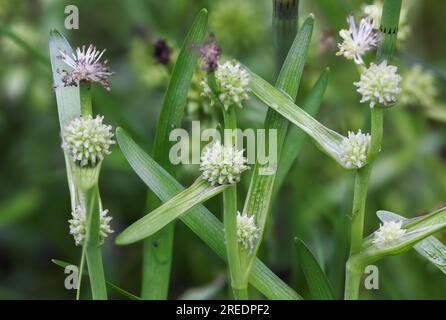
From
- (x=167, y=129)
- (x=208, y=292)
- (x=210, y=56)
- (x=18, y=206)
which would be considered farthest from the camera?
(x=18, y=206)

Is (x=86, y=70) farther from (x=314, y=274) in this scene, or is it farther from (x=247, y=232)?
(x=314, y=274)

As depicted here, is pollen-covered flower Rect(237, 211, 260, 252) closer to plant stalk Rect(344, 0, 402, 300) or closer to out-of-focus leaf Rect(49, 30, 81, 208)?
plant stalk Rect(344, 0, 402, 300)

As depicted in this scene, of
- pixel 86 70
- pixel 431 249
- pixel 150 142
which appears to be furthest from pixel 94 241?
pixel 150 142

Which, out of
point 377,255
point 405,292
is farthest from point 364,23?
point 405,292

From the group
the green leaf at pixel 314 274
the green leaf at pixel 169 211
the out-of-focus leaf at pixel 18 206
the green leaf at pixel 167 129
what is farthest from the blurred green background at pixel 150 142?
the green leaf at pixel 169 211

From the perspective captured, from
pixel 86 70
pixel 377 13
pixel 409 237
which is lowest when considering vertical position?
pixel 409 237

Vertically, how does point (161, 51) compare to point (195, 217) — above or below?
above

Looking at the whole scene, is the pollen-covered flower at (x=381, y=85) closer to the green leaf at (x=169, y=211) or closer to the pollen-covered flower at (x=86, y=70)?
the green leaf at (x=169, y=211)
